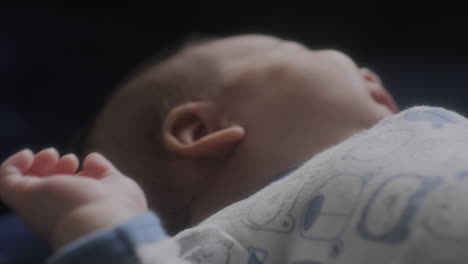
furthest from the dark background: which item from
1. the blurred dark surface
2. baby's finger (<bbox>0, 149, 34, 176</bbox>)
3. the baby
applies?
baby's finger (<bbox>0, 149, 34, 176</bbox>)

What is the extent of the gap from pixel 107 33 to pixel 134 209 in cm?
85

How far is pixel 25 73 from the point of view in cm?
134

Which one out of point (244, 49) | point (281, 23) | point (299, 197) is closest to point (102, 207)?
point (299, 197)

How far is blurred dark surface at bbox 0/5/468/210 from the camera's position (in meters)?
1.29

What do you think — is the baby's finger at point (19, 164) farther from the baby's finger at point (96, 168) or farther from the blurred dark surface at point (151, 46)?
the blurred dark surface at point (151, 46)

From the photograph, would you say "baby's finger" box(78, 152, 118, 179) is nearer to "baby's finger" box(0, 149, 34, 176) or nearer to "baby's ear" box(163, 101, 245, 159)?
"baby's finger" box(0, 149, 34, 176)

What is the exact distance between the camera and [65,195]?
0.65m

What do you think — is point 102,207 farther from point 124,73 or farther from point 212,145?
point 124,73

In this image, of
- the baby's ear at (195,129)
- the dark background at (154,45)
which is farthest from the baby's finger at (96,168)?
the dark background at (154,45)

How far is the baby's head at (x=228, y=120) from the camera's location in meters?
0.90

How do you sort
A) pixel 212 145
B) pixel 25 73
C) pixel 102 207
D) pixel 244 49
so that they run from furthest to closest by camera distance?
pixel 25 73 < pixel 244 49 < pixel 212 145 < pixel 102 207

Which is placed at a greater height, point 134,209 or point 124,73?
point 124,73

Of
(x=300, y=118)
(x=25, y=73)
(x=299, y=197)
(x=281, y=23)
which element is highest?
(x=25, y=73)

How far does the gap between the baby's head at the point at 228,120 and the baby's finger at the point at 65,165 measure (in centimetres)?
23
